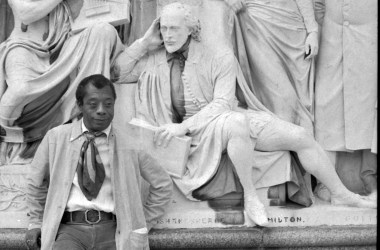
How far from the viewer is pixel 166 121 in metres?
7.13

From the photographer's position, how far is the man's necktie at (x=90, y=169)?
18.2ft

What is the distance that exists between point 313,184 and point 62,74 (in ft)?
7.96

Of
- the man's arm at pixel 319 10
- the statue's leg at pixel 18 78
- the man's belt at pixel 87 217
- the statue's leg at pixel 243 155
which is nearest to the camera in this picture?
the man's belt at pixel 87 217

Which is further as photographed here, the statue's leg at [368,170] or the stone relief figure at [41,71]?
the statue's leg at [368,170]

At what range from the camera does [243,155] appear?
22.4 feet

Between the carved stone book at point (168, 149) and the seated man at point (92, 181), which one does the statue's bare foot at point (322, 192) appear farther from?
the seated man at point (92, 181)

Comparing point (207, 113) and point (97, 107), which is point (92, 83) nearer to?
point (97, 107)

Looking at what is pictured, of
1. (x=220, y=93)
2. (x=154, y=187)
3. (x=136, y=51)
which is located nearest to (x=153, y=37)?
(x=136, y=51)

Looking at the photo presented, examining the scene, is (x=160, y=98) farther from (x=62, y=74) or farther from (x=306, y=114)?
(x=306, y=114)

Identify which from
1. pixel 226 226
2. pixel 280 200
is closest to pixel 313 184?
pixel 280 200

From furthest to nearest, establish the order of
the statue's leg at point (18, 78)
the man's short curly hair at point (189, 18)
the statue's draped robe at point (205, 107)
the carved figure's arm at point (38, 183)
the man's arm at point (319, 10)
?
the man's arm at point (319, 10), the man's short curly hair at point (189, 18), the statue's leg at point (18, 78), the statue's draped robe at point (205, 107), the carved figure's arm at point (38, 183)

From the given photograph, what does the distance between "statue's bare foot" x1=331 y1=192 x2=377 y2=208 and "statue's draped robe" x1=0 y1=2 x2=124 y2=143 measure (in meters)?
2.25

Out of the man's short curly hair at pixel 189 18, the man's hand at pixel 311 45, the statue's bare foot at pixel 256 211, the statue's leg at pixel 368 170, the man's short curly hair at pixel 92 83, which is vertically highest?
the man's short curly hair at pixel 189 18

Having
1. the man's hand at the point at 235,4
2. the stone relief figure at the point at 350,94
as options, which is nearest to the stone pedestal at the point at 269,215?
the stone relief figure at the point at 350,94
